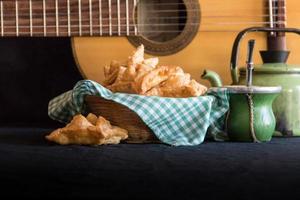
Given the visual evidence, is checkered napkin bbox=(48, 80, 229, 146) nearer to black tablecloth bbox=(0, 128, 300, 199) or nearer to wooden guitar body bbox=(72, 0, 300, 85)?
black tablecloth bbox=(0, 128, 300, 199)

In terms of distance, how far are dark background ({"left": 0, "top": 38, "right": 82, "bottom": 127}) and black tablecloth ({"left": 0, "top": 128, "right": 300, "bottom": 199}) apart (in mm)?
450

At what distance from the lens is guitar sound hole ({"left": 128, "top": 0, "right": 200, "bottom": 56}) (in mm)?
1099

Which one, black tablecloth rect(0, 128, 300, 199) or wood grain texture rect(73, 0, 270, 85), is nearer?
black tablecloth rect(0, 128, 300, 199)

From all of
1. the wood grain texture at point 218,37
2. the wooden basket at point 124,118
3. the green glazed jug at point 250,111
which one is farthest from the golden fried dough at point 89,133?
the wood grain texture at point 218,37

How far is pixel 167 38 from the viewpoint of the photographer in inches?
45.6

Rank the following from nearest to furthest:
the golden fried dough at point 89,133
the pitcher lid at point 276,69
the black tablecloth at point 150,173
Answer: the black tablecloth at point 150,173 → the golden fried dough at point 89,133 → the pitcher lid at point 276,69

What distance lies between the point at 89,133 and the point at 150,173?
191 mm

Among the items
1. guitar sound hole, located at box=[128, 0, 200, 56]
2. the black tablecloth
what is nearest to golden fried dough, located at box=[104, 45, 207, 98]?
the black tablecloth

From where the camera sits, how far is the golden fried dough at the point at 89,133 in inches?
31.6

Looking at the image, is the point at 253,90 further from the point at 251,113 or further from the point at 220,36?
the point at 220,36

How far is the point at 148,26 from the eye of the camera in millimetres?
1148

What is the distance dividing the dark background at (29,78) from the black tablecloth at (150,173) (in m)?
0.45

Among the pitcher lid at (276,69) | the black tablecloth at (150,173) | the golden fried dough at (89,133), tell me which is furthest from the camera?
the pitcher lid at (276,69)

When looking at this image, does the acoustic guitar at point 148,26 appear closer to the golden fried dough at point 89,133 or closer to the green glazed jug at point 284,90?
the green glazed jug at point 284,90
